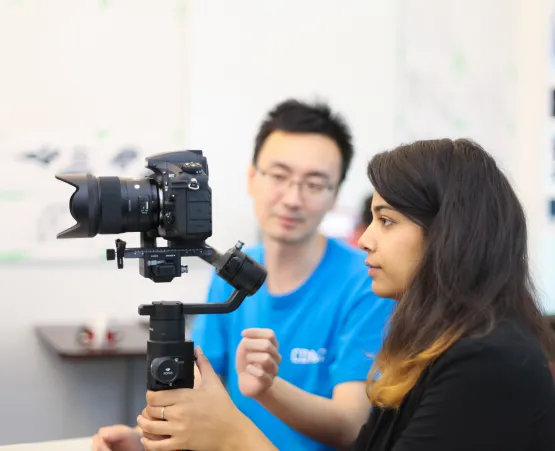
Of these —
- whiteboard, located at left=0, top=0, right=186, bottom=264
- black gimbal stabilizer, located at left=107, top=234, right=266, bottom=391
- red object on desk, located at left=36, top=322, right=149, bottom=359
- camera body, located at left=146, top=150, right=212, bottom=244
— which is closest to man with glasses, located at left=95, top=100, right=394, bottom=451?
black gimbal stabilizer, located at left=107, top=234, right=266, bottom=391

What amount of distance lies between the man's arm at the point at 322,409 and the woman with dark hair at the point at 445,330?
0.72ft

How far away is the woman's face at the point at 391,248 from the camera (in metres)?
1.18

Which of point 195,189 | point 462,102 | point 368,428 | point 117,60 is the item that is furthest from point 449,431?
point 462,102

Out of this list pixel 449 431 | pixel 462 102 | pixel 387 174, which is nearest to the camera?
pixel 449 431

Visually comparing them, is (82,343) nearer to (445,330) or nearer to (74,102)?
(74,102)

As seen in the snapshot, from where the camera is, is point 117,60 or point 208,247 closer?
point 208,247

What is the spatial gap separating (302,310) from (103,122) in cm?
183

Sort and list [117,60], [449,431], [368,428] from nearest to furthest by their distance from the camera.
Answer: [449,431] < [368,428] < [117,60]

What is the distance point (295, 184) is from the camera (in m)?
1.77

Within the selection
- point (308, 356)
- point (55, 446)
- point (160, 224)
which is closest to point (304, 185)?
point (308, 356)

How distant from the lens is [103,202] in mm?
1144

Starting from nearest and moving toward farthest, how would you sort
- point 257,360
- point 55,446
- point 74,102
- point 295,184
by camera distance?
point 257,360
point 55,446
point 295,184
point 74,102

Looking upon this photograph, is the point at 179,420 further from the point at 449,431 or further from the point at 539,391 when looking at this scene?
the point at 539,391

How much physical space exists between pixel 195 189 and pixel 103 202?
0.13 metres
